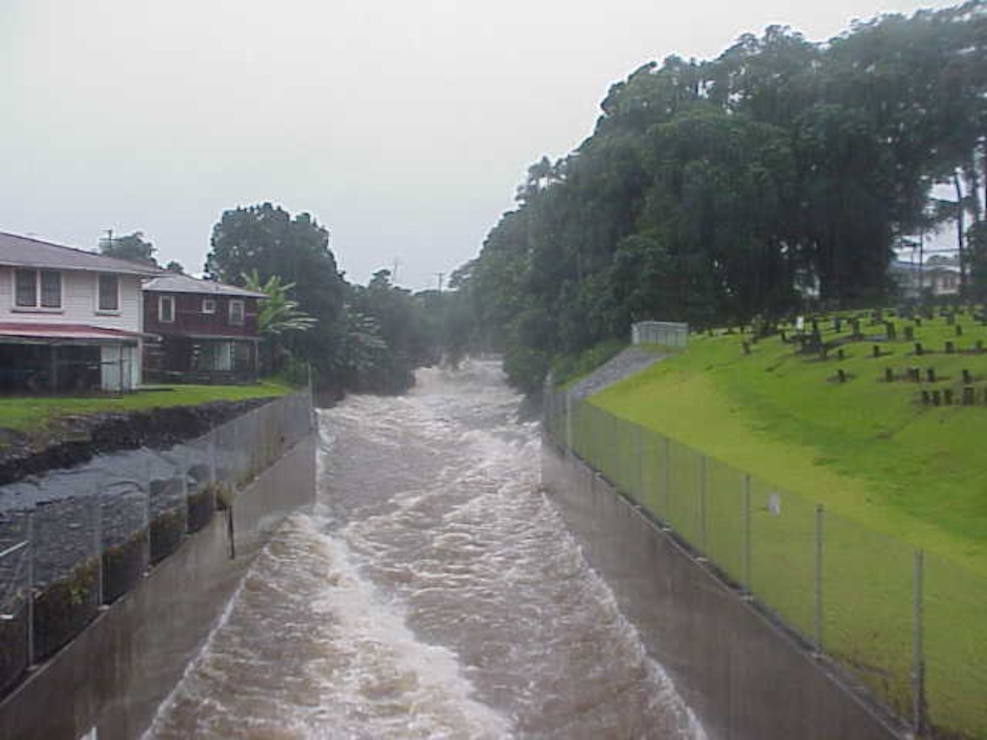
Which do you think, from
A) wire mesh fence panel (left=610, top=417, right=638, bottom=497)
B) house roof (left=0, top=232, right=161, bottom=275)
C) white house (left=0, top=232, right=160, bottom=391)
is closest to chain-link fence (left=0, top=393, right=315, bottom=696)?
wire mesh fence panel (left=610, top=417, right=638, bottom=497)

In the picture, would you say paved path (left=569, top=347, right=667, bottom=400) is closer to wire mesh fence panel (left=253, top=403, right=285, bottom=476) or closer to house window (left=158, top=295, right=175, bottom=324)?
wire mesh fence panel (left=253, top=403, right=285, bottom=476)

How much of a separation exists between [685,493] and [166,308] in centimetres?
3813

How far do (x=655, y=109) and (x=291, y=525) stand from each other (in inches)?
1233

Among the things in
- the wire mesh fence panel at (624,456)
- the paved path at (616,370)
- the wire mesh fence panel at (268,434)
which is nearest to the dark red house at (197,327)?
the paved path at (616,370)

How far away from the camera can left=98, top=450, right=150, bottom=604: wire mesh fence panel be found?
11039 millimetres

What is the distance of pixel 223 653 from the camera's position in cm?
1510

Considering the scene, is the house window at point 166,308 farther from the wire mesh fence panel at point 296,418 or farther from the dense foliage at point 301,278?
the wire mesh fence panel at point 296,418

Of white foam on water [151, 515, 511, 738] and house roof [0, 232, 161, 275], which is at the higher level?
house roof [0, 232, 161, 275]

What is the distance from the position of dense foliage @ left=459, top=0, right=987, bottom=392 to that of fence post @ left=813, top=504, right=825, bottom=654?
3250cm

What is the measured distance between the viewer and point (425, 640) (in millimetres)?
16266

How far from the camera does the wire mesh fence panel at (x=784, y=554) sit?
934 cm

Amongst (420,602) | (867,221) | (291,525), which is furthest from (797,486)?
(867,221)

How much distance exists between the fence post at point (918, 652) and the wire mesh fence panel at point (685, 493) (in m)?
5.74

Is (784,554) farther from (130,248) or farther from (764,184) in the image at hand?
(130,248)
